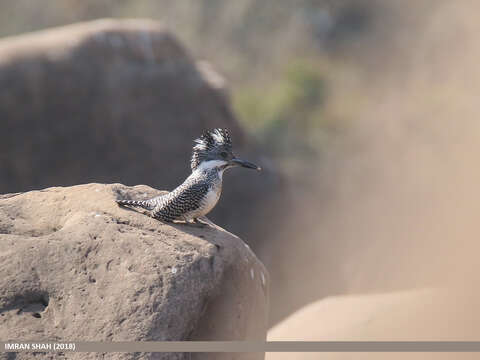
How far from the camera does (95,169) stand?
406 inches

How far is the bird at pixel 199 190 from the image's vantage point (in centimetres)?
468

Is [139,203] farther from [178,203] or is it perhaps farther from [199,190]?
[199,190]

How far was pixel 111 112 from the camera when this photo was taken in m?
10.4

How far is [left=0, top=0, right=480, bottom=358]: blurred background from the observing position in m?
9.86

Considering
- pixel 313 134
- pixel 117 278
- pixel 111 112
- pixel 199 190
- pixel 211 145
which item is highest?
pixel 211 145

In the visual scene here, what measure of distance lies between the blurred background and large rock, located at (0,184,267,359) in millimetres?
1902

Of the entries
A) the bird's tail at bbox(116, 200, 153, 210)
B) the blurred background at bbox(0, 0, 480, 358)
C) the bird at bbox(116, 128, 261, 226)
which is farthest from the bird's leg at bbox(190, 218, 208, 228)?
Answer: the blurred background at bbox(0, 0, 480, 358)

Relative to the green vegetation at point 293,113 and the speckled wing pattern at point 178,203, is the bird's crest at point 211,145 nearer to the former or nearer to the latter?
the speckled wing pattern at point 178,203

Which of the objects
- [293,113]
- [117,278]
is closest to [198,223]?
[117,278]

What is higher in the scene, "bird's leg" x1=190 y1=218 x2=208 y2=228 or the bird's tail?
the bird's tail

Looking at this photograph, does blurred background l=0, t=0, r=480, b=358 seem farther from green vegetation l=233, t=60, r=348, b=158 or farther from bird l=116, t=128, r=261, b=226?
bird l=116, t=128, r=261, b=226

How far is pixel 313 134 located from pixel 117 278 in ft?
49.8

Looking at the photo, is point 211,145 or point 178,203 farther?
point 211,145

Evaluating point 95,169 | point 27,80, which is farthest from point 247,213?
point 27,80
